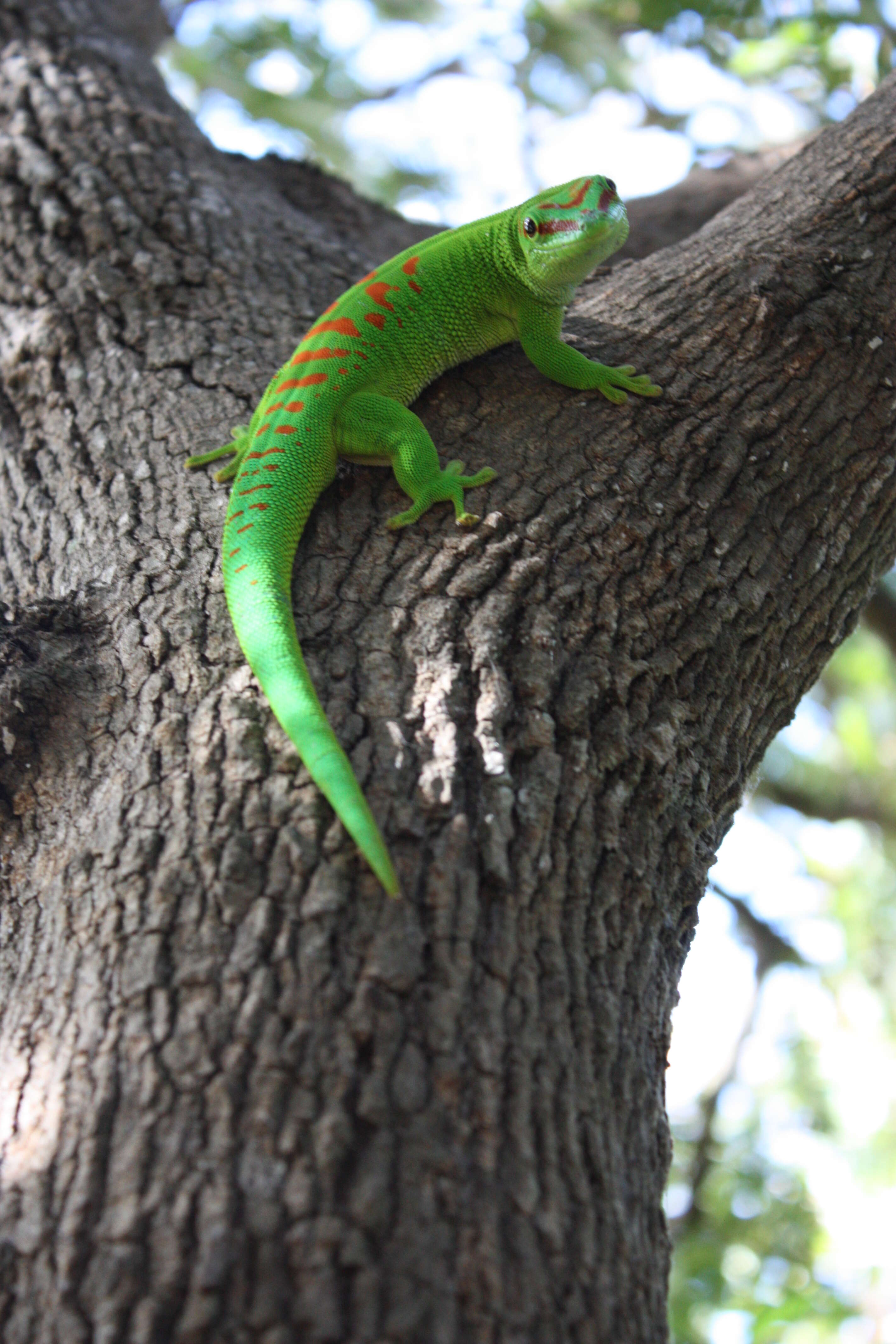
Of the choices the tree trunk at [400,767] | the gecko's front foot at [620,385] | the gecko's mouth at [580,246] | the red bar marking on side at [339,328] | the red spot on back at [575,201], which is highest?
the red spot on back at [575,201]

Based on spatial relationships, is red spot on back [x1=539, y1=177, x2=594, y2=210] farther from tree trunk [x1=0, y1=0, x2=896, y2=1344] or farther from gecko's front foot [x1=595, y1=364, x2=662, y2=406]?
gecko's front foot [x1=595, y1=364, x2=662, y2=406]

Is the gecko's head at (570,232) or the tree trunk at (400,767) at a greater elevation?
the gecko's head at (570,232)

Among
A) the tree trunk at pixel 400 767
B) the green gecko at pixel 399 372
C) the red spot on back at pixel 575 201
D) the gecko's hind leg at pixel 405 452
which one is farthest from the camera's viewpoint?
the red spot on back at pixel 575 201

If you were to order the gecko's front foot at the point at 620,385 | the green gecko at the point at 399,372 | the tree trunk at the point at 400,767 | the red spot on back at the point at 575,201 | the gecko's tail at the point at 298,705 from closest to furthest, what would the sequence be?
the tree trunk at the point at 400,767 → the gecko's tail at the point at 298,705 → the green gecko at the point at 399,372 → the gecko's front foot at the point at 620,385 → the red spot on back at the point at 575,201

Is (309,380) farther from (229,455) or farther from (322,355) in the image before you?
(229,455)

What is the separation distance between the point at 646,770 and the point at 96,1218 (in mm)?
1390

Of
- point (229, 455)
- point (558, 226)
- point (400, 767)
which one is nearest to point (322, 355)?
point (229, 455)

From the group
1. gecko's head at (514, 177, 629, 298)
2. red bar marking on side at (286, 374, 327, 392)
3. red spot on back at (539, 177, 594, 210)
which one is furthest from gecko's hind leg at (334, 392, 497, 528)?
red spot on back at (539, 177, 594, 210)

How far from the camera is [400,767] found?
1988 millimetres

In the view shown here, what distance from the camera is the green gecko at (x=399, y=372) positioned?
2430 mm

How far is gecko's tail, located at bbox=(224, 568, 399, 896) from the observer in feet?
5.90

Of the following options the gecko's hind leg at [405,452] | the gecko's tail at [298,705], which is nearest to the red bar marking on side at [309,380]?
the gecko's hind leg at [405,452]

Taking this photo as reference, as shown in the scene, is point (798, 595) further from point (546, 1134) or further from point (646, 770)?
point (546, 1134)

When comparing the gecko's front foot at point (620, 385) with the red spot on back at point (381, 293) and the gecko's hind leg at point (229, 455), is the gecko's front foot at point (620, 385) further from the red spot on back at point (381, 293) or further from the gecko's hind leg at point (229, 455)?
the gecko's hind leg at point (229, 455)
